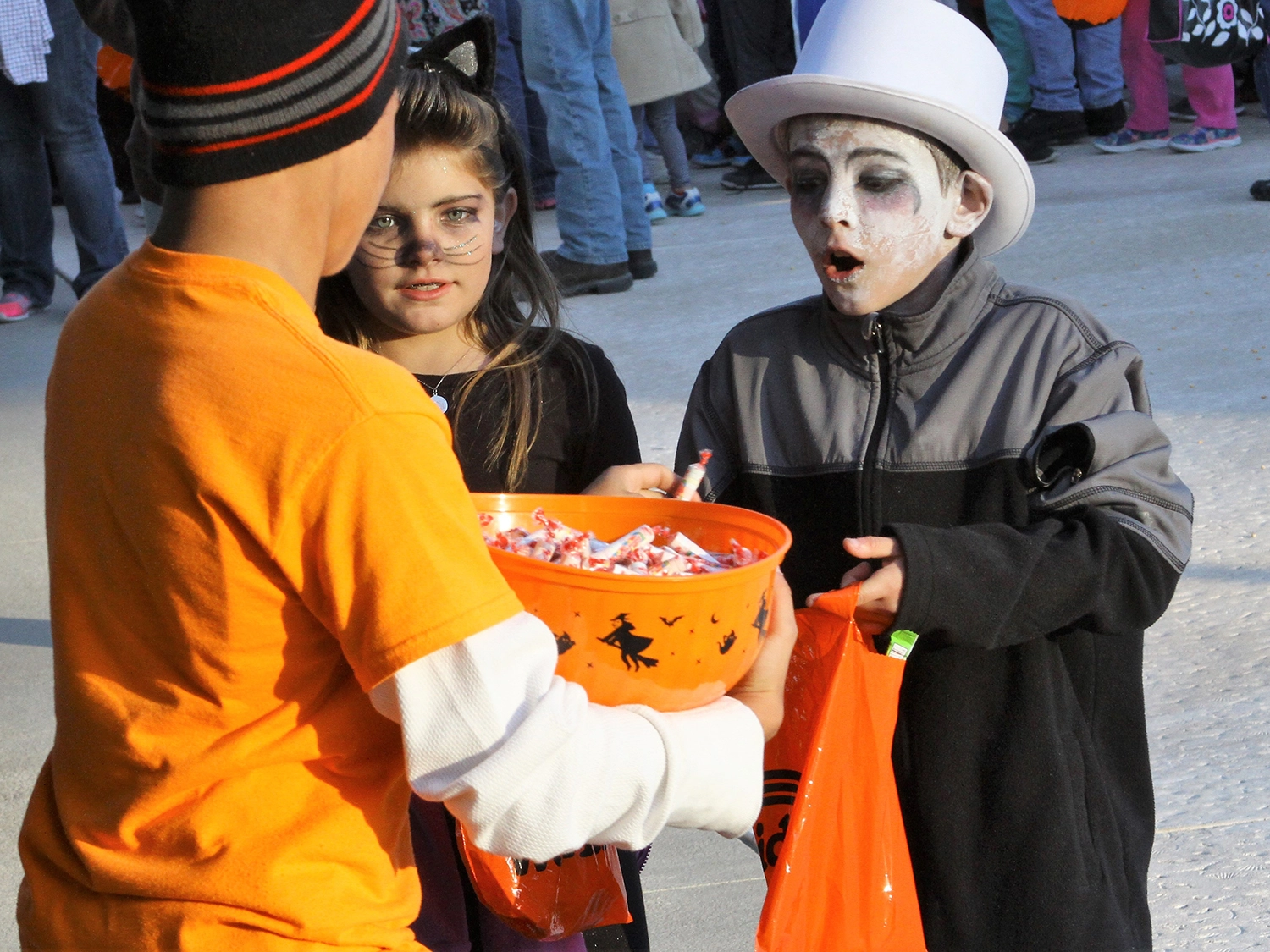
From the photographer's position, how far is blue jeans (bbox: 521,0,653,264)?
682 cm

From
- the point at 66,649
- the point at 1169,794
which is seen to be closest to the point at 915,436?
the point at 66,649

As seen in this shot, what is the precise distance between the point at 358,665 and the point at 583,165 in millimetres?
5986

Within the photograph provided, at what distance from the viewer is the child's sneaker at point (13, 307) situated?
739 centimetres

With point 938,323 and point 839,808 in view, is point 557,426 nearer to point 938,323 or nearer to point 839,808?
point 938,323

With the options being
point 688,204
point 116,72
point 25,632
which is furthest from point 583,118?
point 25,632

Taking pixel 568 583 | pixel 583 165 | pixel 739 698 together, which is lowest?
pixel 583 165

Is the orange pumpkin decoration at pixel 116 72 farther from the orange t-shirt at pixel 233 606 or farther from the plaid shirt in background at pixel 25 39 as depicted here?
the orange t-shirt at pixel 233 606

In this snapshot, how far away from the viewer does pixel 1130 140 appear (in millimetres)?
10273

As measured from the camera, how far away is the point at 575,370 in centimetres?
248

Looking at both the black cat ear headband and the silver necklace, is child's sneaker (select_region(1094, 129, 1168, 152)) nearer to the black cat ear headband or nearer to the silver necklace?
the black cat ear headband

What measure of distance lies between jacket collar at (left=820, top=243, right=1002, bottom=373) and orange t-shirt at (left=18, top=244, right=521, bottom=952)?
40.3 inches

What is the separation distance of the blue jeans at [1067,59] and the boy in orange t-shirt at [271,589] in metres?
9.72

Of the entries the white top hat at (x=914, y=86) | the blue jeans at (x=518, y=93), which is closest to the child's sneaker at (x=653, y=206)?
the blue jeans at (x=518, y=93)

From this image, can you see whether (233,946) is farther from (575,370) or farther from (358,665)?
(575,370)
